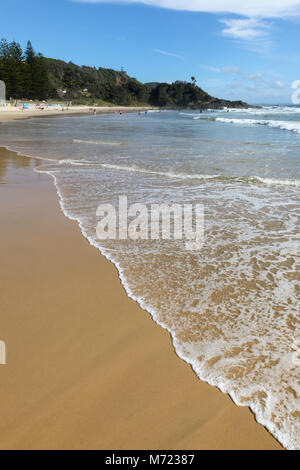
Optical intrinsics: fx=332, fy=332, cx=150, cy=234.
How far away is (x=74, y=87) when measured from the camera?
12681 centimetres

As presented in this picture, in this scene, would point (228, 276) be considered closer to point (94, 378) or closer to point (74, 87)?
point (94, 378)

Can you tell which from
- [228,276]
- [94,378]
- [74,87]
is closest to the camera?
[94,378]

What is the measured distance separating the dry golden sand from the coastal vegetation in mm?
Answer: 86777

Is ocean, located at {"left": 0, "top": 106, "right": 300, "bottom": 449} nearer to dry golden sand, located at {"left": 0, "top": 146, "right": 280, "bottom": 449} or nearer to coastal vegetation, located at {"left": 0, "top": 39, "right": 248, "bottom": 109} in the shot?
dry golden sand, located at {"left": 0, "top": 146, "right": 280, "bottom": 449}

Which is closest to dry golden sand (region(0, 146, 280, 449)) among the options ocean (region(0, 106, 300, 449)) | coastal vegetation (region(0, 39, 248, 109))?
ocean (region(0, 106, 300, 449))

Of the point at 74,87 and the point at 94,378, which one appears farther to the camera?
the point at 74,87

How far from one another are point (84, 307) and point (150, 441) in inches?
56.4

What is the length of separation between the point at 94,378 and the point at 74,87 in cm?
14005

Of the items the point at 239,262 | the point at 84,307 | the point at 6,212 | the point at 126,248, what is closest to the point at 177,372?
the point at 84,307

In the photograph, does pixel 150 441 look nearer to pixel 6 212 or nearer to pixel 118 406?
pixel 118 406

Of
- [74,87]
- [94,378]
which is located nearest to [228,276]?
[94,378]

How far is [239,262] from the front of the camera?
400 cm

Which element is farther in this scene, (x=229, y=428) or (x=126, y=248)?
(x=126, y=248)

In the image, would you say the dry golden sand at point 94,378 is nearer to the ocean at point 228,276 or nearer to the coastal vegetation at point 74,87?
the ocean at point 228,276
